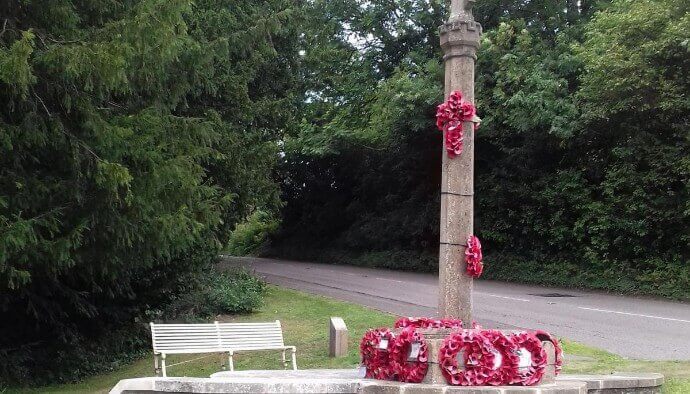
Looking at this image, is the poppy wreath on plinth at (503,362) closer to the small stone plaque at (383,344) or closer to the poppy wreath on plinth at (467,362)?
the poppy wreath on plinth at (467,362)

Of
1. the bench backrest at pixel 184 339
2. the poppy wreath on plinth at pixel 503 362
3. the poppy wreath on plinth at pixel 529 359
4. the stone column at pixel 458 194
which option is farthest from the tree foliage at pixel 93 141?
the poppy wreath on plinth at pixel 529 359

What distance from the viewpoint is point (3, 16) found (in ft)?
29.4

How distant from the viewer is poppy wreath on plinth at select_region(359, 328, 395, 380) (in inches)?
233

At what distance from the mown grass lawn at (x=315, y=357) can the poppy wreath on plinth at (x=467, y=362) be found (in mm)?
2860

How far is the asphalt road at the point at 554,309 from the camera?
1149 centimetres

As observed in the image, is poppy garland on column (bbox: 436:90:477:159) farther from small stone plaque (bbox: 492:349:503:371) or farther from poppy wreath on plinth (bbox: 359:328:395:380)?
small stone plaque (bbox: 492:349:503:371)

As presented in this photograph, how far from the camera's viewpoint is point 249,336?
924 cm

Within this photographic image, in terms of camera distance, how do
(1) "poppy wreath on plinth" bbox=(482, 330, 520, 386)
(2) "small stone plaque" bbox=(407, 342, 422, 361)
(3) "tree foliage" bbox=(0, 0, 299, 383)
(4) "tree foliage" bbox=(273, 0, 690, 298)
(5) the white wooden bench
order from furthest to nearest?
1. (4) "tree foliage" bbox=(273, 0, 690, 298)
2. (5) the white wooden bench
3. (3) "tree foliage" bbox=(0, 0, 299, 383)
4. (2) "small stone plaque" bbox=(407, 342, 422, 361)
5. (1) "poppy wreath on plinth" bbox=(482, 330, 520, 386)

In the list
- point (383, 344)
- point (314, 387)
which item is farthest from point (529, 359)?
point (314, 387)

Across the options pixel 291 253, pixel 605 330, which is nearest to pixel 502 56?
pixel 605 330

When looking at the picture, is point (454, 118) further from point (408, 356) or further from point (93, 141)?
point (93, 141)

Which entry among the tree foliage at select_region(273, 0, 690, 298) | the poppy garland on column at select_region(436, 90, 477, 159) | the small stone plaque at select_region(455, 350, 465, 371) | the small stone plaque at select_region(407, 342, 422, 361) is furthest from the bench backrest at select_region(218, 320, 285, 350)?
the tree foliage at select_region(273, 0, 690, 298)

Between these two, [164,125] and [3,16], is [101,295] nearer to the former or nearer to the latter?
[164,125]

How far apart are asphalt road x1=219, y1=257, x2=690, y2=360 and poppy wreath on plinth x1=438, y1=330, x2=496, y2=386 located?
548 cm
